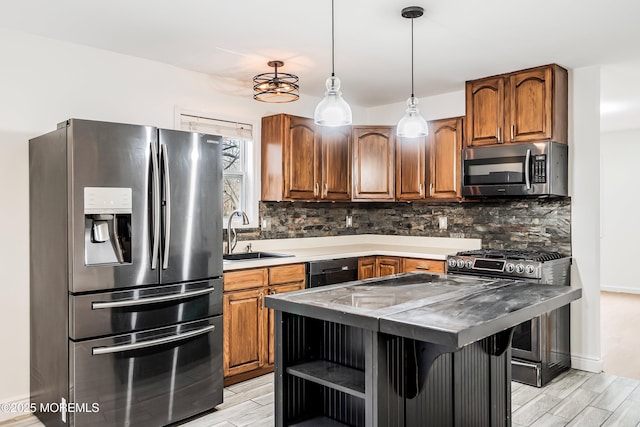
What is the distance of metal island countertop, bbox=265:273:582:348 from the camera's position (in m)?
1.73

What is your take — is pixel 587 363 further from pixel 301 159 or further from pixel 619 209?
pixel 619 209

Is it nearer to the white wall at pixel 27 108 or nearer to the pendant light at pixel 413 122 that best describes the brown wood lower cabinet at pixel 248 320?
the white wall at pixel 27 108

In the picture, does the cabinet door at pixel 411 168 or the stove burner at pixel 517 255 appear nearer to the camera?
the stove burner at pixel 517 255

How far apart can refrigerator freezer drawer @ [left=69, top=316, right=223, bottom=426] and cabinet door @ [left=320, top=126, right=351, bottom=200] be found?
79.3 inches

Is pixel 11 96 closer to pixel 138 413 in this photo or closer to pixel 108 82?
pixel 108 82

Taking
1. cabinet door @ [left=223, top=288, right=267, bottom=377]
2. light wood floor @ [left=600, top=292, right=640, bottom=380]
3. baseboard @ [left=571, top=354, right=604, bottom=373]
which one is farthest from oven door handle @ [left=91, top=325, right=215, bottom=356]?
light wood floor @ [left=600, top=292, right=640, bottom=380]

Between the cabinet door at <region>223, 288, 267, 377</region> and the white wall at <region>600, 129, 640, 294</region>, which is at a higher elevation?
the white wall at <region>600, 129, 640, 294</region>

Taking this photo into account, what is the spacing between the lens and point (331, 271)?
4293mm

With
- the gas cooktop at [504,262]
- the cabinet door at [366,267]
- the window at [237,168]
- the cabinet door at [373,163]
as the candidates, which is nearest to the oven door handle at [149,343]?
the window at [237,168]

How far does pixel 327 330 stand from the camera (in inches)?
93.0

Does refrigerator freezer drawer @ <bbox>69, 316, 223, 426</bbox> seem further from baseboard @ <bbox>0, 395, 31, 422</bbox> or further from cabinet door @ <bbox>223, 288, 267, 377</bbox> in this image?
baseboard @ <bbox>0, 395, 31, 422</bbox>

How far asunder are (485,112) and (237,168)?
2313 millimetres

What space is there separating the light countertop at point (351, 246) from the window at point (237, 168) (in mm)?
349

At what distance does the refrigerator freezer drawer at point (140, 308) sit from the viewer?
104 inches
